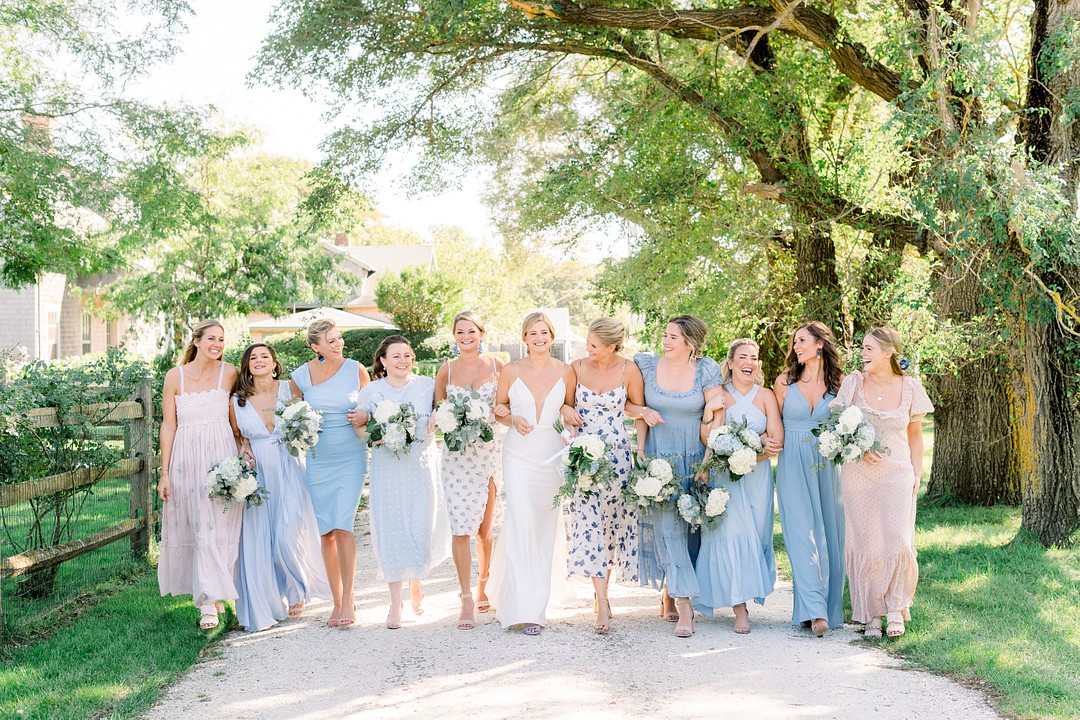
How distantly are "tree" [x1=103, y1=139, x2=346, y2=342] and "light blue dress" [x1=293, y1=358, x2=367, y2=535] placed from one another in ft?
53.6

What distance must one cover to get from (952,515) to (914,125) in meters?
4.69

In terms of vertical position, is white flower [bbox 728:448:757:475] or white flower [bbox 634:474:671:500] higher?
white flower [bbox 728:448:757:475]

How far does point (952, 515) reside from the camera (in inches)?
419

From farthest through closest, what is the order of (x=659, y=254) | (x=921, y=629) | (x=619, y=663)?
1. (x=659, y=254)
2. (x=921, y=629)
3. (x=619, y=663)

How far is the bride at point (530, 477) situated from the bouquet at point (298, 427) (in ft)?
4.27

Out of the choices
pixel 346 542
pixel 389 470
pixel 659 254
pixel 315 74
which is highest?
pixel 315 74

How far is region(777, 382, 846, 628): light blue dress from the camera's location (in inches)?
258

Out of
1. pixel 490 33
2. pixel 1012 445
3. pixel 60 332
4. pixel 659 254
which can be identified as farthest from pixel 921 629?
pixel 60 332

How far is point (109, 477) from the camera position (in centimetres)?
838

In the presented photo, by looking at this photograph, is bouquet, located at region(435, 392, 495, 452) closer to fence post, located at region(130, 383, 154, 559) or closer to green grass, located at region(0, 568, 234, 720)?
green grass, located at region(0, 568, 234, 720)

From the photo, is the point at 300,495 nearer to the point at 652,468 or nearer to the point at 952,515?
the point at 652,468

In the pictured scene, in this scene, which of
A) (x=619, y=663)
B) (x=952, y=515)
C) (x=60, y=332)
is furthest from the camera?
(x=60, y=332)

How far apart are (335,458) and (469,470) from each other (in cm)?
99

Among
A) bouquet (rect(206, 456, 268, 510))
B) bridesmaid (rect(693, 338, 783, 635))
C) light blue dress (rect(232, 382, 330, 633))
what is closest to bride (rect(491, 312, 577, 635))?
bridesmaid (rect(693, 338, 783, 635))
